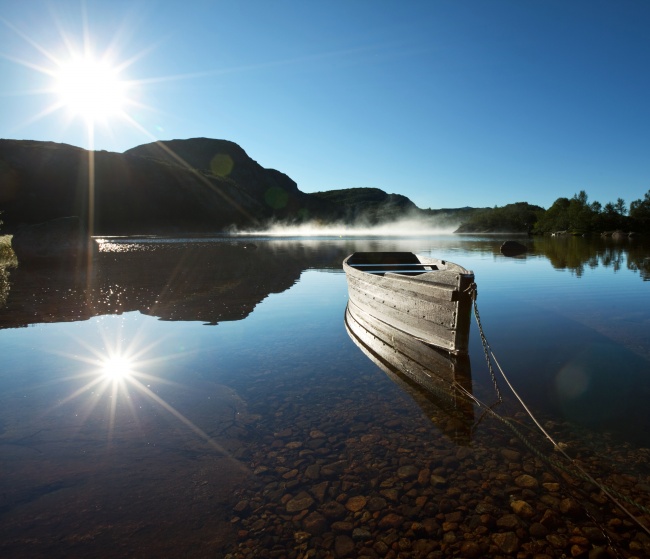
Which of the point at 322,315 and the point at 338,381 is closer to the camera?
the point at 338,381

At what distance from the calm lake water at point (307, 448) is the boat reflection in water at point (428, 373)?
89 mm

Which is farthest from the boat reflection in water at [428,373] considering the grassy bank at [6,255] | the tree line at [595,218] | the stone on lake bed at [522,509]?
the tree line at [595,218]

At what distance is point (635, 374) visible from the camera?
838 centimetres

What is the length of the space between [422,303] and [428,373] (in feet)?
5.80

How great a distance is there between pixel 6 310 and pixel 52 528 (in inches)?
569

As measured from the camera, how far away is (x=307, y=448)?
18.9ft

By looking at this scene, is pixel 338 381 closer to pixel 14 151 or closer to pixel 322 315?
pixel 322 315

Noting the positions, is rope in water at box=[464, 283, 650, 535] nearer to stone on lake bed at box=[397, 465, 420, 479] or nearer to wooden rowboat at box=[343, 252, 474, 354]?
wooden rowboat at box=[343, 252, 474, 354]

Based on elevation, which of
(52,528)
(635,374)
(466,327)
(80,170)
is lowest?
(52,528)

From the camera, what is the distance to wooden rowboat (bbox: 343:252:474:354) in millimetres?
8438

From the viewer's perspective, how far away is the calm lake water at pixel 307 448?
4.14m

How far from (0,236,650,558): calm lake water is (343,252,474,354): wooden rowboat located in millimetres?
1321

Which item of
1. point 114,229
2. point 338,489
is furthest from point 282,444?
point 114,229

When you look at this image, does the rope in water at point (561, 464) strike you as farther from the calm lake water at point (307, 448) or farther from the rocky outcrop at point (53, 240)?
the rocky outcrop at point (53, 240)
